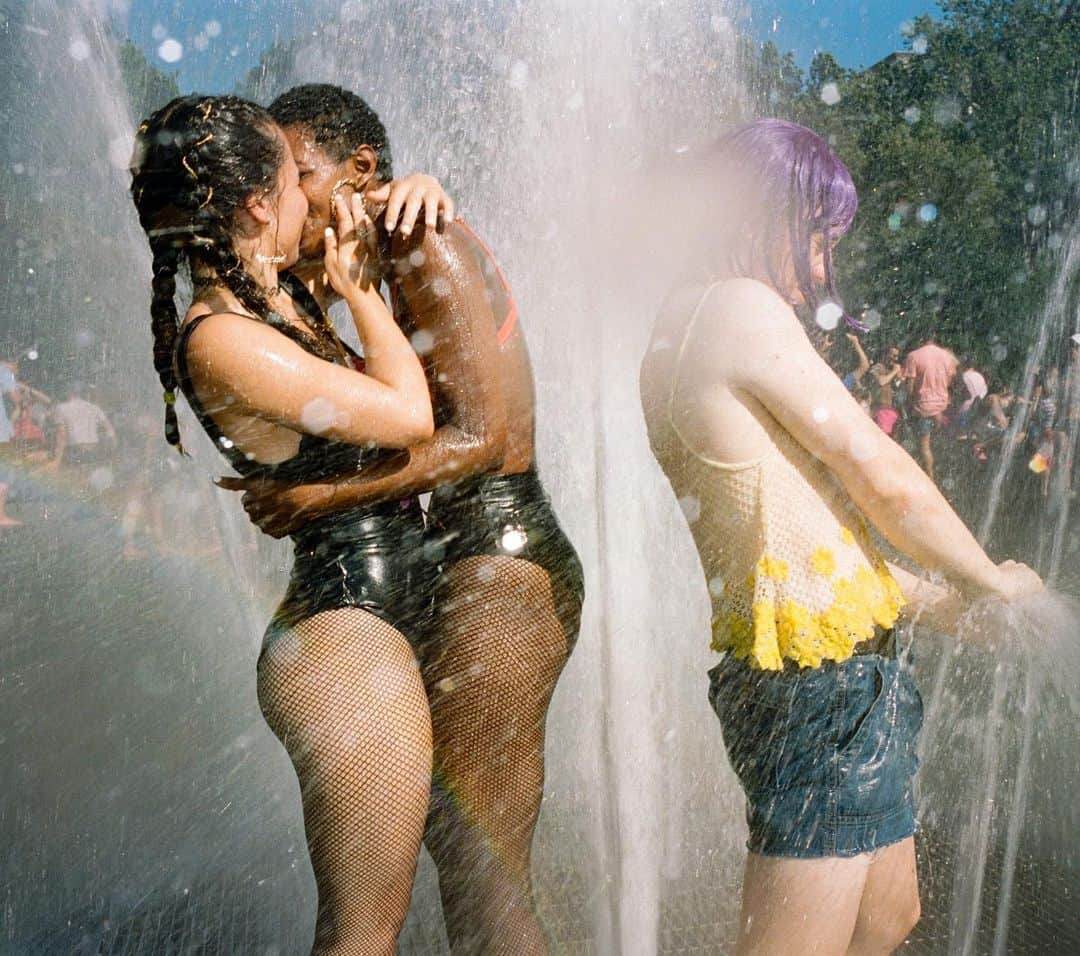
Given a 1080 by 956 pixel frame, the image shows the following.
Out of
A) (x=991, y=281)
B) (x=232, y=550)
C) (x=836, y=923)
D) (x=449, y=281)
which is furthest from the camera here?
(x=991, y=281)

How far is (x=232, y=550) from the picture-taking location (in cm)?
540

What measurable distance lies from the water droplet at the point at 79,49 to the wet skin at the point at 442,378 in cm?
423

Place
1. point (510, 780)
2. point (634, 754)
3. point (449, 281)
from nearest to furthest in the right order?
point (449, 281)
point (510, 780)
point (634, 754)

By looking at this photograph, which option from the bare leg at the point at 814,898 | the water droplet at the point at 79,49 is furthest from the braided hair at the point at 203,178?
the water droplet at the point at 79,49

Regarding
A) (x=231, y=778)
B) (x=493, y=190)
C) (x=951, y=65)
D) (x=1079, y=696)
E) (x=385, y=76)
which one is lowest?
(x=231, y=778)

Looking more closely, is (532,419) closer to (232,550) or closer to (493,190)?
(493,190)

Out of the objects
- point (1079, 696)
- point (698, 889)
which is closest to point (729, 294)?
point (698, 889)

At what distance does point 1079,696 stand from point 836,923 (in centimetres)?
228

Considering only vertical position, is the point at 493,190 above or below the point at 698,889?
above

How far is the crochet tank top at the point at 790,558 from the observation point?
A: 1.43 metres

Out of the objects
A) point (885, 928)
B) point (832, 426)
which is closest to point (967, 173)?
point (832, 426)

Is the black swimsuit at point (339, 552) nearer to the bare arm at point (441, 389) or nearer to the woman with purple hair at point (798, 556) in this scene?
the bare arm at point (441, 389)

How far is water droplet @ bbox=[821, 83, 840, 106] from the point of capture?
11336 millimetres

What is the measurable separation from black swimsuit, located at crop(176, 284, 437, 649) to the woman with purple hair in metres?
0.50
